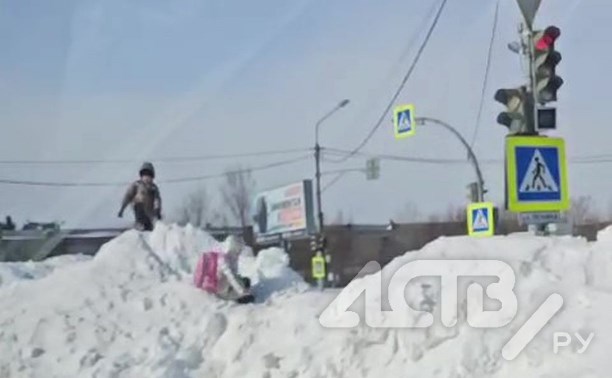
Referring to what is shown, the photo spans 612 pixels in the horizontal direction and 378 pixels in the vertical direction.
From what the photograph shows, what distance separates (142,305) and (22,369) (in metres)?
1.34

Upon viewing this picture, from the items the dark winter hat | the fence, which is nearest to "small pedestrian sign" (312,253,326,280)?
the fence

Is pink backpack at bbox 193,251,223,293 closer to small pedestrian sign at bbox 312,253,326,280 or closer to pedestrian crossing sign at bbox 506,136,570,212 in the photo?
pedestrian crossing sign at bbox 506,136,570,212

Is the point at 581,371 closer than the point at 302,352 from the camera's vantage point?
Yes

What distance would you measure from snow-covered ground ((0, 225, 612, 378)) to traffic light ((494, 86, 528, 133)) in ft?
6.41

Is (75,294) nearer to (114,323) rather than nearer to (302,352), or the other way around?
(114,323)

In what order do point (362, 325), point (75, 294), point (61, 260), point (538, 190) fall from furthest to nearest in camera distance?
1. point (61, 260)
2. point (75, 294)
3. point (538, 190)
4. point (362, 325)

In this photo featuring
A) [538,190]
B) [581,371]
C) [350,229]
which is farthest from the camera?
[350,229]

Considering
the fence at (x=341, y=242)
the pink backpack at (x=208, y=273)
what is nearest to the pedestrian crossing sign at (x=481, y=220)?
the pink backpack at (x=208, y=273)

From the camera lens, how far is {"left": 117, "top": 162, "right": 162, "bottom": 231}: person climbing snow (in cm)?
Answer: 1385

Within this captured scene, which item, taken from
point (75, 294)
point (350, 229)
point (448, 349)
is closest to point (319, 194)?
point (350, 229)

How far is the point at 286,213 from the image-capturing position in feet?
144

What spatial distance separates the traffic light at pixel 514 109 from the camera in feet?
34.9

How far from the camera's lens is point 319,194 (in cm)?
3934

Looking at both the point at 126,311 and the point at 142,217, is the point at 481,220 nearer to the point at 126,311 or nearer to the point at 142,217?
the point at 142,217
